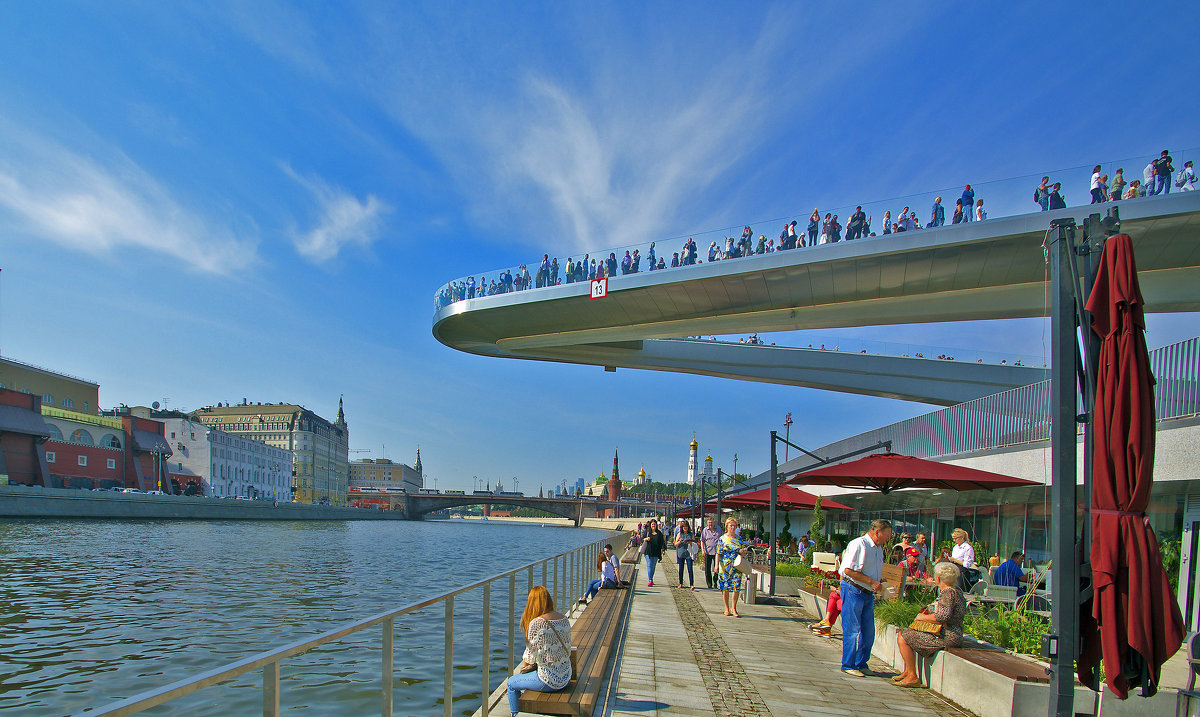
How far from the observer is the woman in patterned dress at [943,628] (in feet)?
23.0

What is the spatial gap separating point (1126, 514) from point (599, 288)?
3252 centimetres

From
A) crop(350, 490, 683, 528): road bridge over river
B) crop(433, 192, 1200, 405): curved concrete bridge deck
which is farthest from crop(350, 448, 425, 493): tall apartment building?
crop(433, 192, 1200, 405): curved concrete bridge deck

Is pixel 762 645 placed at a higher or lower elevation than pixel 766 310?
lower

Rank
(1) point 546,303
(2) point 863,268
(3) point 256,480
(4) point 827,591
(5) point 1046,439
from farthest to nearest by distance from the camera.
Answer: (3) point 256,480, (1) point 546,303, (2) point 863,268, (5) point 1046,439, (4) point 827,591

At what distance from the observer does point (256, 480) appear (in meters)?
106

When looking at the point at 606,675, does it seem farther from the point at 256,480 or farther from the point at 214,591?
the point at 256,480

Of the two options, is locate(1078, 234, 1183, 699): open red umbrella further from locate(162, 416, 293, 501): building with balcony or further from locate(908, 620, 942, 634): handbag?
locate(162, 416, 293, 501): building with balcony

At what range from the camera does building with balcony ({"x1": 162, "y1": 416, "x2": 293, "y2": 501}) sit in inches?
3423

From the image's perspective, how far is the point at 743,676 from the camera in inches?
288

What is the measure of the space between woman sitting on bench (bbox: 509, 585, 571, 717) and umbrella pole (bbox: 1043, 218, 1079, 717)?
311 cm

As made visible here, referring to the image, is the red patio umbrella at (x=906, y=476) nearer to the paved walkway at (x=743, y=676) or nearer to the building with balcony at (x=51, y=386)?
the paved walkway at (x=743, y=676)

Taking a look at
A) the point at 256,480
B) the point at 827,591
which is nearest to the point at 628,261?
the point at 827,591

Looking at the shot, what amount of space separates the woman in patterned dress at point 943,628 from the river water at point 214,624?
476 centimetres

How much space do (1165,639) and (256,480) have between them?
11505 centimetres
